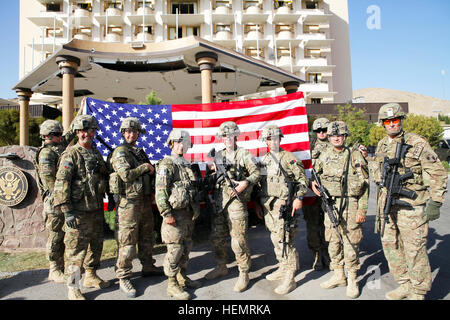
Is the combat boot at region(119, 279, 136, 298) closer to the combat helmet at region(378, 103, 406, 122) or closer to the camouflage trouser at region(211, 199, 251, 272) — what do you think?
the camouflage trouser at region(211, 199, 251, 272)

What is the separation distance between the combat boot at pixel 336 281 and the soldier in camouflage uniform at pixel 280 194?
0.42 metres

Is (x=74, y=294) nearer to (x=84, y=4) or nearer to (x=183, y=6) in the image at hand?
(x=183, y=6)

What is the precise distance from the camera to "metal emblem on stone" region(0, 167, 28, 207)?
4.83 m

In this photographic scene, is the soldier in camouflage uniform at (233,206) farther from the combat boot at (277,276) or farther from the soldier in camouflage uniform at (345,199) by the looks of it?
the soldier in camouflage uniform at (345,199)

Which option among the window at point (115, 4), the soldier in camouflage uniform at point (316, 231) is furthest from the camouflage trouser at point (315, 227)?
the window at point (115, 4)

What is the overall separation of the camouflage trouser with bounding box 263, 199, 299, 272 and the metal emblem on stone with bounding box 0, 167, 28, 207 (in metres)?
4.50

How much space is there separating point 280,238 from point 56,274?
3.29 m

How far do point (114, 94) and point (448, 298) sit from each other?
40.0 ft

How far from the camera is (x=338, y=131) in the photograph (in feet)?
11.6

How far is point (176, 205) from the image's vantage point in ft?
10.6

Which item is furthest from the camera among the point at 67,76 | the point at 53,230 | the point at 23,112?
the point at 23,112

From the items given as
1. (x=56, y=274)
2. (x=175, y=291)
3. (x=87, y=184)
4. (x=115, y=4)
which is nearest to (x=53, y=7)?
(x=115, y=4)

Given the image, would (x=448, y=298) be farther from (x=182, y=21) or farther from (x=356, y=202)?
(x=182, y=21)
